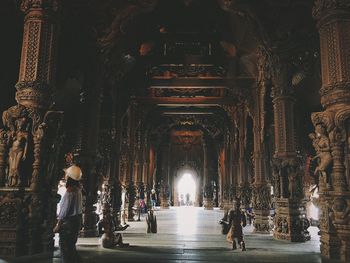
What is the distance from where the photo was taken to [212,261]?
20.1ft

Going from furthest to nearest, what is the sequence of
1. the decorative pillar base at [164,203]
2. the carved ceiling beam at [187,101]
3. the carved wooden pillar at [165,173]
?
the carved wooden pillar at [165,173] < the decorative pillar base at [164,203] < the carved ceiling beam at [187,101]

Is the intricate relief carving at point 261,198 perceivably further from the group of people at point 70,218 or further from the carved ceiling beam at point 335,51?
the group of people at point 70,218

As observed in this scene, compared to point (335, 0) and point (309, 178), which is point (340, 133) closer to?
point (335, 0)

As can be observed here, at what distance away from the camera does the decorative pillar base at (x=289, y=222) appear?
9070 mm

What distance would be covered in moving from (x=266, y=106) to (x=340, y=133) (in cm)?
715

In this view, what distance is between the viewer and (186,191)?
41.8 meters

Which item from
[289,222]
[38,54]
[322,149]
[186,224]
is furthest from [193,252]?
[186,224]

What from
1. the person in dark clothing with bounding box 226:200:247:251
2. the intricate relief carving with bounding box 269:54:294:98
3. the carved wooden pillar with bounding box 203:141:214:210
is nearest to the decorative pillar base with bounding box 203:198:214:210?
the carved wooden pillar with bounding box 203:141:214:210

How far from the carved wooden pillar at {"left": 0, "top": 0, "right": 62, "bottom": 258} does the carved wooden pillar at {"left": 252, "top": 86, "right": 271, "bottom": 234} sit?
764 centimetres

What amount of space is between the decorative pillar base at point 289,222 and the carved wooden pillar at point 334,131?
3.10m

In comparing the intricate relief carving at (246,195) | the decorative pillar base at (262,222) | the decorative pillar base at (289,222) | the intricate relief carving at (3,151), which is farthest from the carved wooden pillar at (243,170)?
the intricate relief carving at (3,151)

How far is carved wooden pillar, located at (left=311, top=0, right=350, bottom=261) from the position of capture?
17.7 feet

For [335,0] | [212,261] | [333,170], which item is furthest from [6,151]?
[335,0]

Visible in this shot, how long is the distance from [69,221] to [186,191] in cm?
3758
